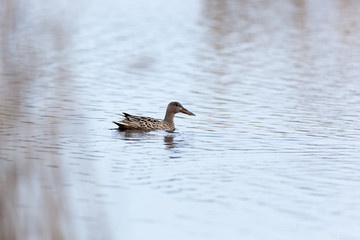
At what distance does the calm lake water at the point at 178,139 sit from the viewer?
577 centimetres

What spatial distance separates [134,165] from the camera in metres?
8.32

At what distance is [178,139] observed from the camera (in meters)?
10.4

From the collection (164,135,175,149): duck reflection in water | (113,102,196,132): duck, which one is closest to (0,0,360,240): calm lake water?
(164,135,175,149): duck reflection in water

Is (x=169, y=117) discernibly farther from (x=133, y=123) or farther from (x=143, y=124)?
(x=133, y=123)

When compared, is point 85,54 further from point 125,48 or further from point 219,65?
point 219,65

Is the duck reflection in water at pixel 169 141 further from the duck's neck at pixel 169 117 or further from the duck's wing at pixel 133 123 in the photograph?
the duck's neck at pixel 169 117

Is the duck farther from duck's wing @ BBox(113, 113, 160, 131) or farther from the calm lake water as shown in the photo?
the calm lake water

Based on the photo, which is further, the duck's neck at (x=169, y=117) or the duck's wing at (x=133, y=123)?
the duck's neck at (x=169, y=117)

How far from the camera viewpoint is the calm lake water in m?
5.77

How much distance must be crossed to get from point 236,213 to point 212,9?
27.0 metres

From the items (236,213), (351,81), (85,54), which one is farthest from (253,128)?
(85,54)

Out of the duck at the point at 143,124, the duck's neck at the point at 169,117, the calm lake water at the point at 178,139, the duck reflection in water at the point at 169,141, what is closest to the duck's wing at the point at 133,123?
the duck at the point at 143,124

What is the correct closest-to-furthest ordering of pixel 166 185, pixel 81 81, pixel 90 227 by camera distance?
1. pixel 90 227
2. pixel 166 185
3. pixel 81 81

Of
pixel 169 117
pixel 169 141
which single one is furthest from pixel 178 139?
pixel 169 117
